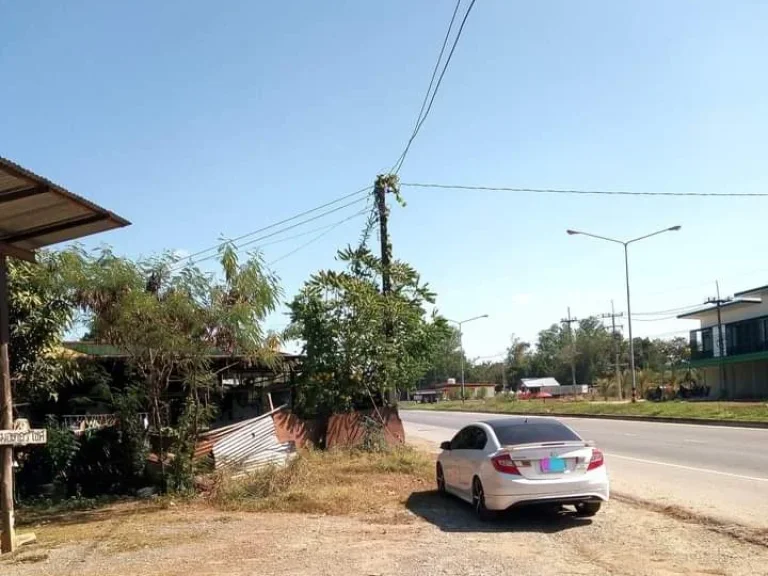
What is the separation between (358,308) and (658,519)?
33.6 feet

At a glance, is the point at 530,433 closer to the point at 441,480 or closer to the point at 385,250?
the point at 441,480

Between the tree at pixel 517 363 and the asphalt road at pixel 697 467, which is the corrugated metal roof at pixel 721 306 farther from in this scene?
the tree at pixel 517 363

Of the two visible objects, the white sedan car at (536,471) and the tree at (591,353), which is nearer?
the white sedan car at (536,471)

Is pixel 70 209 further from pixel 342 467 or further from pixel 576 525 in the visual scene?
pixel 342 467

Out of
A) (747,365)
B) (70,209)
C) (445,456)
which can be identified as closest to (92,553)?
(70,209)

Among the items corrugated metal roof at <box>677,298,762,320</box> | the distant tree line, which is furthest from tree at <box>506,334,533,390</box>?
corrugated metal roof at <box>677,298,762,320</box>

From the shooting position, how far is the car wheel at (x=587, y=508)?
10337 millimetres

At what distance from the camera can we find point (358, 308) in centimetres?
1936

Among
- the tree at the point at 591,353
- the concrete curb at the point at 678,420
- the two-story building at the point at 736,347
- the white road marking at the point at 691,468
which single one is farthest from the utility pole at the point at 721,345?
the tree at the point at 591,353

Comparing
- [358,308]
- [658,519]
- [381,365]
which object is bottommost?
[658,519]

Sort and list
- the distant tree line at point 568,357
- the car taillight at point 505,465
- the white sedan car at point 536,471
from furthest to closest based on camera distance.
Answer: the distant tree line at point 568,357
the car taillight at point 505,465
the white sedan car at point 536,471

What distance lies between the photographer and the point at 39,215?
8.95 m

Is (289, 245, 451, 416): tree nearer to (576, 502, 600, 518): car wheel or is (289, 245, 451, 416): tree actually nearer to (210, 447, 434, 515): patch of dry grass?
(210, 447, 434, 515): patch of dry grass

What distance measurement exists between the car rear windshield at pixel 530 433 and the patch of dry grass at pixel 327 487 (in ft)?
6.62
